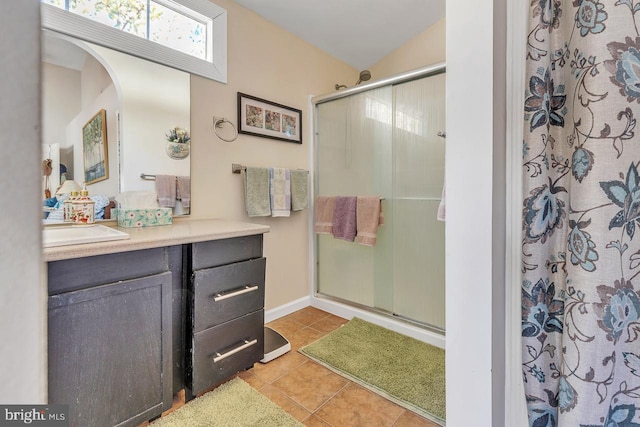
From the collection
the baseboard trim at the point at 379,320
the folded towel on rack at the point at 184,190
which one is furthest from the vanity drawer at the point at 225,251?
the baseboard trim at the point at 379,320

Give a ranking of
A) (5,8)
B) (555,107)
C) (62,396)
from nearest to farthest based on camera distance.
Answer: (5,8), (555,107), (62,396)

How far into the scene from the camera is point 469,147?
0.69 meters

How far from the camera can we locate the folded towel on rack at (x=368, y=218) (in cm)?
213

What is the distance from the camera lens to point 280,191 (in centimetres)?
221

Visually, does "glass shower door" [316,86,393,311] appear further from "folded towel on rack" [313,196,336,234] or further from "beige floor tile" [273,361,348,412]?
"beige floor tile" [273,361,348,412]

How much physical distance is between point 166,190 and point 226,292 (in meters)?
0.76

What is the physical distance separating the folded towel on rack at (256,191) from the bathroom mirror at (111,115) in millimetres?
404

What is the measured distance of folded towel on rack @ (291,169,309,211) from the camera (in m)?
2.31

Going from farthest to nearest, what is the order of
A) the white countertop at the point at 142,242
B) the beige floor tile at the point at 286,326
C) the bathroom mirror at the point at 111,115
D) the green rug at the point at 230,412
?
1. the beige floor tile at the point at 286,326
2. the bathroom mirror at the point at 111,115
3. the green rug at the point at 230,412
4. the white countertop at the point at 142,242

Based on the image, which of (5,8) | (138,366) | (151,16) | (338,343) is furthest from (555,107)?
(151,16)

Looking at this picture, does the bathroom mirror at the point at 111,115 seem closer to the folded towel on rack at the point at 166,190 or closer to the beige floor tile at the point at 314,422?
the folded towel on rack at the point at 166,190

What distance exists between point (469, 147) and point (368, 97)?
5.71 ft

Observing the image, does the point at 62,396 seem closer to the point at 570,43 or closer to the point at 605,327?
the point at 605,327

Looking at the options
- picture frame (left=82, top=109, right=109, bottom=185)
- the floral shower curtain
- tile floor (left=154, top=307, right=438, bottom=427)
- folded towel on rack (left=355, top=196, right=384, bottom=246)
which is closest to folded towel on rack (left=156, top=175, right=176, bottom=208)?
picture frame (left=82, top=109, right=109, bottom=185)
